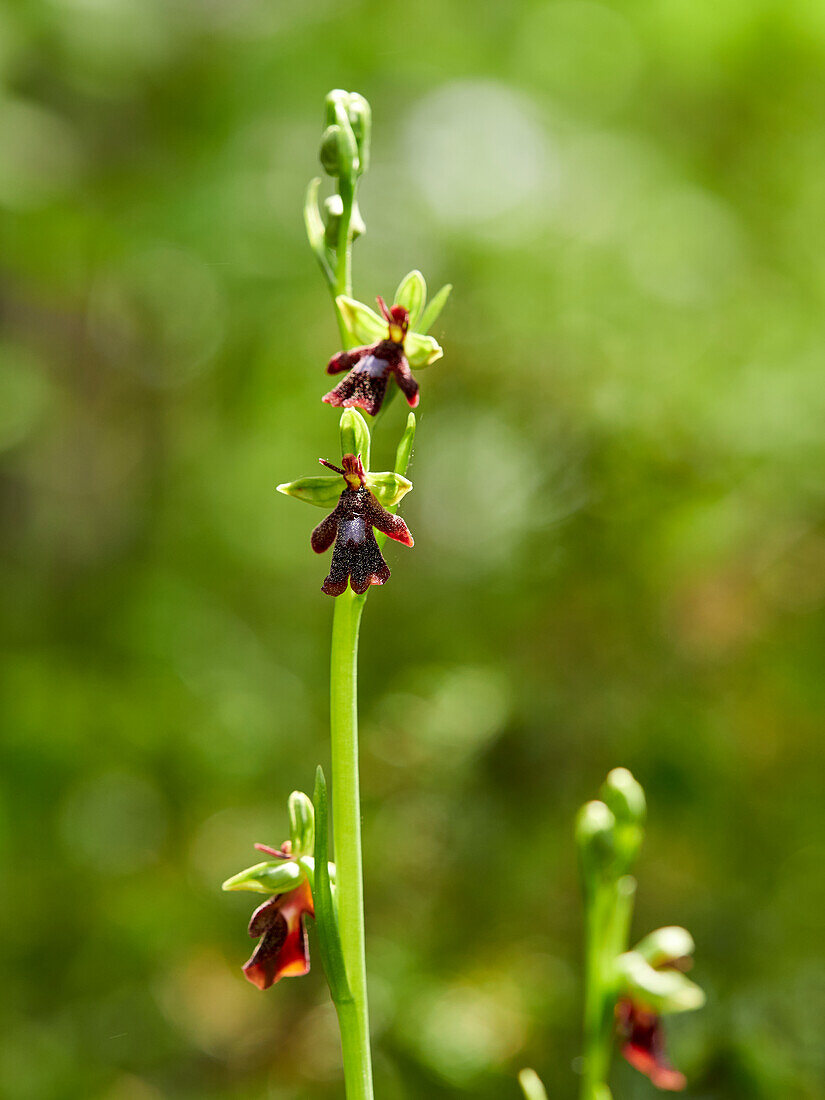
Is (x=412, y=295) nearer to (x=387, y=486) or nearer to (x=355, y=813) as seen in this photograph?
(x=387, y=486)

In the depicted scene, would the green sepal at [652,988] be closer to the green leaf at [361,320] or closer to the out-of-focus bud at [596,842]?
the out-of-focus bud at [596,842]

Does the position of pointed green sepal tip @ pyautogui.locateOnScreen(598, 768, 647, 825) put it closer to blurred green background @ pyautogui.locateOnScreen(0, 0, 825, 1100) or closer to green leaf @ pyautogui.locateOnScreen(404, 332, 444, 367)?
green leaf @ pyautogui.locateOnScreen(404, 332, 444, 367)

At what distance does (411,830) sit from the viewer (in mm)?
2662

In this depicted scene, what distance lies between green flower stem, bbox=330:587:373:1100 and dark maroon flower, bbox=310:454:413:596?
1.4 inches

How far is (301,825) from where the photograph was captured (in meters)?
1.06

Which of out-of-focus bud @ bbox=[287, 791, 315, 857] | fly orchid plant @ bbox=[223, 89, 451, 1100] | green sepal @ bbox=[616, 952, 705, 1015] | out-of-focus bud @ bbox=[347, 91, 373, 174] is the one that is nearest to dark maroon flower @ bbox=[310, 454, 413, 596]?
fly orchid plant @ bbox=[223, 89, 451, 1100]

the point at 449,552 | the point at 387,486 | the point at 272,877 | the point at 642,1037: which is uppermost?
the point at 449,552

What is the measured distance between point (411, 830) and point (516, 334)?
1.49 meters

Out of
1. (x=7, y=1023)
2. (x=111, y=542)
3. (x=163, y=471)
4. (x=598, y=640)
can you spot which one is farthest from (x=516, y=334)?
(x=7, y=1023)

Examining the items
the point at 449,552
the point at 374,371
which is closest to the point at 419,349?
the point at 374,371

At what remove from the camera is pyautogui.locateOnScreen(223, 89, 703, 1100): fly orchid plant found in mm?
984

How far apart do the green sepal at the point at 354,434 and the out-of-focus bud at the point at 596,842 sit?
1.64ft

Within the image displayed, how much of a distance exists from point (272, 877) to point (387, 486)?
0.43 m

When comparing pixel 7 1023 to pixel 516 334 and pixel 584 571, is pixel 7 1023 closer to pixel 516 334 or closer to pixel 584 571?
pixel 584 571
